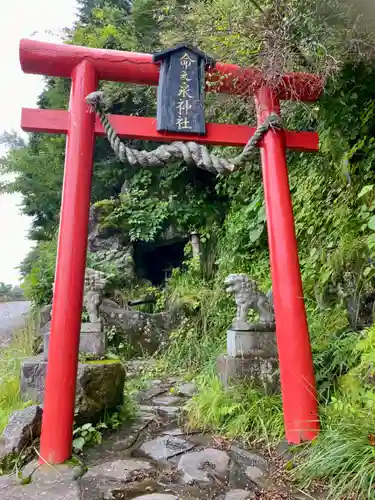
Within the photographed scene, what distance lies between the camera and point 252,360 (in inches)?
130

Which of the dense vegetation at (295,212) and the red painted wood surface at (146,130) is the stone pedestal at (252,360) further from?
the red painted wood surface at (146,130)

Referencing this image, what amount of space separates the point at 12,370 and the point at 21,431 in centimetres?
219

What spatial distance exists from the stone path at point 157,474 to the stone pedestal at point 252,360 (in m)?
0.66

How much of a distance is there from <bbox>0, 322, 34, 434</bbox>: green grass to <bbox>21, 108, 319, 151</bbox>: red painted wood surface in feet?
7.95

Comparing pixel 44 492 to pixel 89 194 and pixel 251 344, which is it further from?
pixel 251 344

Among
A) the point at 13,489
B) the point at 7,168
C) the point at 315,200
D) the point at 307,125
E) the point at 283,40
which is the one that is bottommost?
the point at 13,489

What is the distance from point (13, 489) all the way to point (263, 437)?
1661 mm

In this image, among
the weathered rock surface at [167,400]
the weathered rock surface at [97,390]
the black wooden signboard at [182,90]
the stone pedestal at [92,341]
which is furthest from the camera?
the stone pedestal at [92,341]

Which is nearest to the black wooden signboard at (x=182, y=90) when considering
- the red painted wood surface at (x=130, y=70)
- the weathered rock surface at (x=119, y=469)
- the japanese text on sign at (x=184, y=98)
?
the japanese text on sign at (x=184, y=98)

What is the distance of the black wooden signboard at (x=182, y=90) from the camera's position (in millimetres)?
3025

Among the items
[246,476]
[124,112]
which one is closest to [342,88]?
[246,476]

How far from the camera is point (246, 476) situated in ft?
7.04

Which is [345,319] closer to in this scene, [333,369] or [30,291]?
[333,369]

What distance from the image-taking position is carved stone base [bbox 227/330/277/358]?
3.37 m
